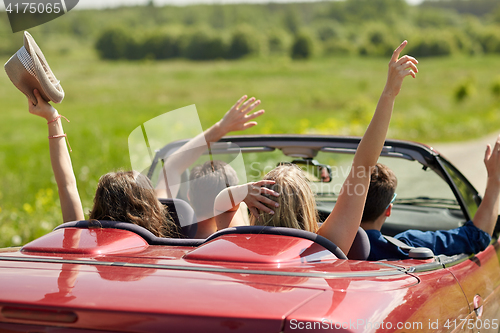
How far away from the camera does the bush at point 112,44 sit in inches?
3410

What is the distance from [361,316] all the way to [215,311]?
42cm

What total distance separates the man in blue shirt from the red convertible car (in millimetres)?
118

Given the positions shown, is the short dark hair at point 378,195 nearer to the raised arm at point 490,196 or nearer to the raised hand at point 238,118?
the raised arm at point 490,196

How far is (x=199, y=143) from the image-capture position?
10.4ft

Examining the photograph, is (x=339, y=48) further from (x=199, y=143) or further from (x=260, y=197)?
(x=260, y=197)

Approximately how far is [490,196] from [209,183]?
5.28 ft

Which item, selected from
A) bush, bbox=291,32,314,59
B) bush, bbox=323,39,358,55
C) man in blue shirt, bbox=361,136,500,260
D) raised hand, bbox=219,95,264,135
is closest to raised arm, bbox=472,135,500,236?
man in blue shirt, bbox=361,136,500,260

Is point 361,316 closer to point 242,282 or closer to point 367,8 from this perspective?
point 242,282

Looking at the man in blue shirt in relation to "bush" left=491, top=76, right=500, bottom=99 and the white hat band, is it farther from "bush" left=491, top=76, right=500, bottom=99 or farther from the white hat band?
"bush" left=491, top=76, right=500, bottom=99

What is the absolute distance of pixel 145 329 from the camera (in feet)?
4.34

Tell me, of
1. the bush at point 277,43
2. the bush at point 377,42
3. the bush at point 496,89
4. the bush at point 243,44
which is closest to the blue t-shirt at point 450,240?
the bush at point 496,89

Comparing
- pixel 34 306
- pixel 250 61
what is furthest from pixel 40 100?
pixel 250 61

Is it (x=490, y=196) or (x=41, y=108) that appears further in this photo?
(x=490, y=196)

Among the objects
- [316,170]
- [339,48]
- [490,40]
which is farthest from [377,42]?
[316,170]
